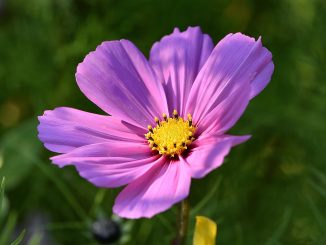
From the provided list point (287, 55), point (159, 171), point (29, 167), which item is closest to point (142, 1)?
point (287, 55)

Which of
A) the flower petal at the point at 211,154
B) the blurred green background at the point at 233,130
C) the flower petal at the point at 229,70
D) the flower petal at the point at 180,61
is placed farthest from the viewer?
the blurred green background at the point at 233,130

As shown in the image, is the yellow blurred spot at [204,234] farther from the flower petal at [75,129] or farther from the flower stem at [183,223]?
the flower petal at [75,129]

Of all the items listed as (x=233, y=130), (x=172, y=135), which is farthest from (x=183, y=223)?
(x=233, y=130)

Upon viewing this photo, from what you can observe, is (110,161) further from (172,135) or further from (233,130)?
(233,130)

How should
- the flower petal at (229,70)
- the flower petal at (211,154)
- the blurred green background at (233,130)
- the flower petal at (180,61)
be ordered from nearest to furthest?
the flower petal at (211,154) < the flower petal at (229,70) < the flower petal at (180,61) < the blurred green background at (233,130)

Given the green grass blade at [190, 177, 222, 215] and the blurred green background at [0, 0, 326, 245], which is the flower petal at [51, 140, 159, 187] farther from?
the blurred green background at [0, 0, 326, 245]

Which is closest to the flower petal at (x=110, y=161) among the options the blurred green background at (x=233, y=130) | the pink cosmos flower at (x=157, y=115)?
the pink cosmos flower at (x=157, y=115)

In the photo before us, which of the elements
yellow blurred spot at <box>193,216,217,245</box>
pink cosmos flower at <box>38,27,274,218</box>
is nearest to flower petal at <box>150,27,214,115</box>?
pink cosmos flower at <box>38,27,274,218</box>
